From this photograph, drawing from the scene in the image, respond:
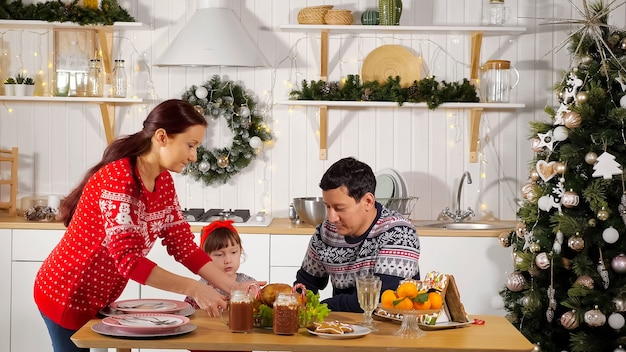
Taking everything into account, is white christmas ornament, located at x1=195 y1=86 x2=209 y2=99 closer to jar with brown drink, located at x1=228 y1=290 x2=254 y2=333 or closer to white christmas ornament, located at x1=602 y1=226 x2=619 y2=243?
white christmas ornament, located at x1=602 y1=226 x2=619 y2=243

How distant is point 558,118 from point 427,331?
1758mm

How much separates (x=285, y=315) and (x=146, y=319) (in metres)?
0.38

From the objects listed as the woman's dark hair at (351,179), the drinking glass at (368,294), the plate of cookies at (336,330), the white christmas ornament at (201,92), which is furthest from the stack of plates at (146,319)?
the white christmas ornament at (201,92)

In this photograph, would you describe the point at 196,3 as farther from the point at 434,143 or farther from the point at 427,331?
the point at 427,331

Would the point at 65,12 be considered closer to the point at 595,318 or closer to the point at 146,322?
A: the point at 146,322

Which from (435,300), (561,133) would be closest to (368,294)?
(435,300)

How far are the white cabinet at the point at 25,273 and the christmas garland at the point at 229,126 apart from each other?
0.81m

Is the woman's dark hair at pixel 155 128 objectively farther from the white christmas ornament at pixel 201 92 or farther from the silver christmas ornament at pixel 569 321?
the white christmas ornament at pixel 201 92

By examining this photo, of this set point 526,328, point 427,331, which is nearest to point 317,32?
point 526,328

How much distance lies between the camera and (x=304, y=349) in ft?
7.63

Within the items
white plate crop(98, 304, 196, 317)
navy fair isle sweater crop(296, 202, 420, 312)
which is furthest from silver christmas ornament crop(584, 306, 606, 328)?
white plate crop(98, 304, 196, 317)

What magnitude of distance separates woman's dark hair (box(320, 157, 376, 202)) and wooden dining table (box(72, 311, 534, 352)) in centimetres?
50

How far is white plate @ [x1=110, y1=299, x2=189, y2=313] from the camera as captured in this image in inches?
104

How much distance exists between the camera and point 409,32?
488 centimetres
